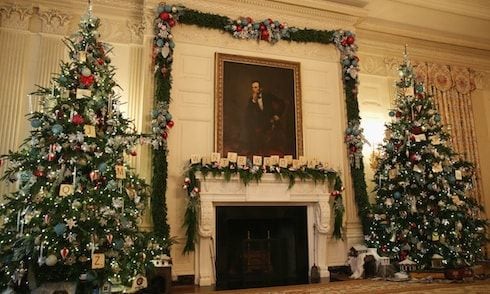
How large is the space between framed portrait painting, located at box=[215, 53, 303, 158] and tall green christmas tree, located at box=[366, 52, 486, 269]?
5.40 ft

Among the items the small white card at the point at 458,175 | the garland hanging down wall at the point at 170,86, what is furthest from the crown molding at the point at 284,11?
the small white card at the point at 458,175

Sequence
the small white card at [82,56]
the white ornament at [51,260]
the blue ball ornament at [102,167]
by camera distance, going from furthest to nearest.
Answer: the small white card at [82,56] → the blue ball ornament at [102,167] → the white ornament at [51,260]

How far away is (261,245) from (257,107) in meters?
2.25

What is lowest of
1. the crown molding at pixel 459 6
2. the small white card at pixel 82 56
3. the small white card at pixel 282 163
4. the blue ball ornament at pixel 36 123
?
the small white card at pixel 282 163

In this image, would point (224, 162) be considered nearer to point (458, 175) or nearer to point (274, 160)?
point (274, 160)

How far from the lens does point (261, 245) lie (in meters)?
6.12

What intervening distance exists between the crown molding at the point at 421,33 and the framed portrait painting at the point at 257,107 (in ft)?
7.34

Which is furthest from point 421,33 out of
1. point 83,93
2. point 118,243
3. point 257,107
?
point 118,243

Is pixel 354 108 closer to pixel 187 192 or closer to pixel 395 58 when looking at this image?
pixel 395 58

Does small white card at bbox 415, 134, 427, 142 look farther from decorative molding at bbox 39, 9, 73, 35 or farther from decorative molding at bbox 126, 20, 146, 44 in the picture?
decorative molding at bbox 39, 9, 73, 35

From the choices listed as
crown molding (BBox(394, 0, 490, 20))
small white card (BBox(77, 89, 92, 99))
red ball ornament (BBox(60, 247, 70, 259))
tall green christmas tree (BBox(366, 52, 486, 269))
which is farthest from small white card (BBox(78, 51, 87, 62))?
crown molding (BBox(394, 0, 490, 20))

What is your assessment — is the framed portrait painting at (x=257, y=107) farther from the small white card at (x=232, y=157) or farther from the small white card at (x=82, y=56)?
the small white card at (x=82, y=56)

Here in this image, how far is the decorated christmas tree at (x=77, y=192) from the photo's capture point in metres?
3.96

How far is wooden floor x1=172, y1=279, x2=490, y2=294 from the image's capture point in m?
4.81
